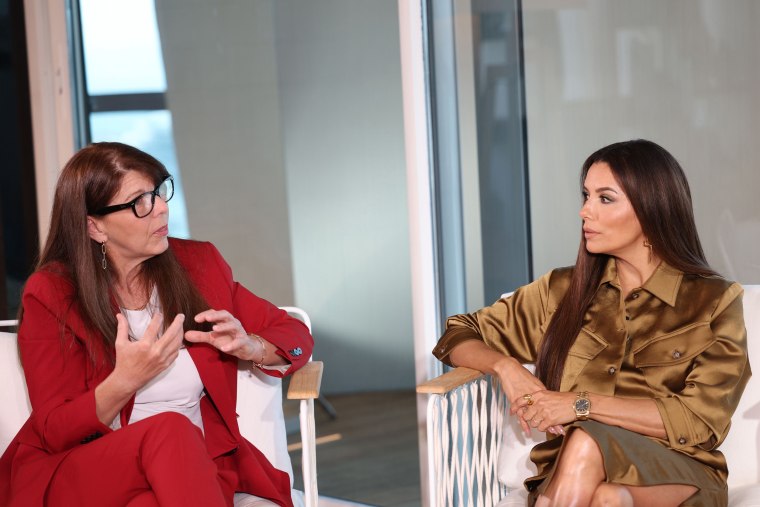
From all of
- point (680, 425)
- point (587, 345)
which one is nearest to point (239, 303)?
point (587, 345)

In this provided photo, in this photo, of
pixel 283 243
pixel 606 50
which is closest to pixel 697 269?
pixel 606 50

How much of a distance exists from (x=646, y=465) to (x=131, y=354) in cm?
110

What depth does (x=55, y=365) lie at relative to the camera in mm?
2230

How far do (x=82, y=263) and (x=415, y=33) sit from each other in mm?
1423

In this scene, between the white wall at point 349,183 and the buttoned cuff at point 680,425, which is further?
the white wall at point 349,183

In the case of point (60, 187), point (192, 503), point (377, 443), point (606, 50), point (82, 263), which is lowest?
point (377, 443)

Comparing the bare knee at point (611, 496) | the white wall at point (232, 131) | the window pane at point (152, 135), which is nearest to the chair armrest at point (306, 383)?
the bare knee at point (611, 496)

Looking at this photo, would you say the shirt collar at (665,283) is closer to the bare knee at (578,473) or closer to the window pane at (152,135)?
the bare knee at (578,473)

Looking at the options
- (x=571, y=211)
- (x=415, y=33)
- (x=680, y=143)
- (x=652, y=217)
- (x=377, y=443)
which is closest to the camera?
(x=652, y=217)

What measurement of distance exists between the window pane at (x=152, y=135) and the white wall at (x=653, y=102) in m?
1.44

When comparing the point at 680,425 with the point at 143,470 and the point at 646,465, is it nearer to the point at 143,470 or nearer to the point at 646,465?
the point at 646,465

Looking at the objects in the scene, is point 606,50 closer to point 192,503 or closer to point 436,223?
point 436,223

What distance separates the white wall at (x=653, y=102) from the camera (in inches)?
105

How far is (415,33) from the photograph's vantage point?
322cm
